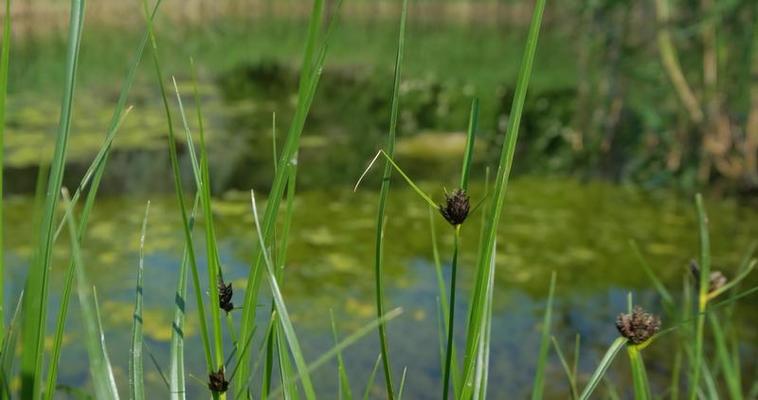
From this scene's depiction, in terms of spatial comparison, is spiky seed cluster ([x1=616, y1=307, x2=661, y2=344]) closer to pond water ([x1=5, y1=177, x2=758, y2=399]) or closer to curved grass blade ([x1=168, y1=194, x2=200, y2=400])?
curved grass blade ([x1=168, y1=194, x2=200, y2=400])

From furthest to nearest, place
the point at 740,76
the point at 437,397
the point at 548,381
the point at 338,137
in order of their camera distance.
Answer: the point at 338,137 < the point at 740,76 < the point at 548,381 < the point at 437,397

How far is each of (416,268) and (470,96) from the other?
3076 mm

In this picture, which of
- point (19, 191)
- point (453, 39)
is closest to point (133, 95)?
point (19, 191)

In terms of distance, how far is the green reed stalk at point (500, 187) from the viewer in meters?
0.33

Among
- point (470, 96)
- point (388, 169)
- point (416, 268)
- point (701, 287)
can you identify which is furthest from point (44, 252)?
point (470, 96)

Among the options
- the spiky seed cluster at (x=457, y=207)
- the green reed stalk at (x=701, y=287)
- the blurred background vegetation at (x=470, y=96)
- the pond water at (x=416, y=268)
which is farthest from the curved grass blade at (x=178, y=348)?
the blurred background vegetation at (x=470, y=96)

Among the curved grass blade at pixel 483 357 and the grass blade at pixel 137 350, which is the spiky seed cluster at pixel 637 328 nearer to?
the curved grass blade at pixel 483 357

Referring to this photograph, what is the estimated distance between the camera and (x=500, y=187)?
352 mm

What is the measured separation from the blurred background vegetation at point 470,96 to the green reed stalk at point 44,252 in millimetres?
2800

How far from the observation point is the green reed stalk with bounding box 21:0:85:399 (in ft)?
0.89

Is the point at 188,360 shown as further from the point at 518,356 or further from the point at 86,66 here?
the point at 86,66

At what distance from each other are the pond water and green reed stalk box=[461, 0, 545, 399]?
127 centimetres

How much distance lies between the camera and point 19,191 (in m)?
2.91

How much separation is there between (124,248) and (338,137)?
6.27ft
